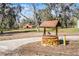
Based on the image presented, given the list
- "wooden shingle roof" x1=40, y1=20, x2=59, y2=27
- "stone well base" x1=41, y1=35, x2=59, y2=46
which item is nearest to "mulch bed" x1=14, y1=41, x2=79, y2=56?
"stone well base" x1=41, y1=35, x2=59, y2=46

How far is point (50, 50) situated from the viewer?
203 centimetres

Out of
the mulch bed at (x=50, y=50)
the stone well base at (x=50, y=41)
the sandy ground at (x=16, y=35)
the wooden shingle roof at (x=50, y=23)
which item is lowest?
the mulch bed at (x=50, y=50)

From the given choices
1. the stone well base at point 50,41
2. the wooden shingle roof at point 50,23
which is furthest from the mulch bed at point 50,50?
the wooden shingle roof at point 50,23

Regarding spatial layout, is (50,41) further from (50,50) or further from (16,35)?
(16,35)

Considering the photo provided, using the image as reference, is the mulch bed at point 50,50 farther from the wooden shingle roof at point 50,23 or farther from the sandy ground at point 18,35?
the wooden shingle roof at point 50,23

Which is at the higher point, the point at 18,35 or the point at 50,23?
the point at 50,23

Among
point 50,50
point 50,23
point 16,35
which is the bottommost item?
point 50,50

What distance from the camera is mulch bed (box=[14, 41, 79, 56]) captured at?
2021 millimetres

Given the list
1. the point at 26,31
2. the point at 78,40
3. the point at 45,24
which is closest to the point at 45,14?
the point at 45,24

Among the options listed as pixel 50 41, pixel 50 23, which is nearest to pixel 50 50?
pixel 50 41

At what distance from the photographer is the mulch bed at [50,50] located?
6.63ft

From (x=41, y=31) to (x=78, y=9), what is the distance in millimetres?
391

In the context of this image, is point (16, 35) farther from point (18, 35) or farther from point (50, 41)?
point (50, 41)

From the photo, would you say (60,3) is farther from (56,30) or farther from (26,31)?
(26,31)
